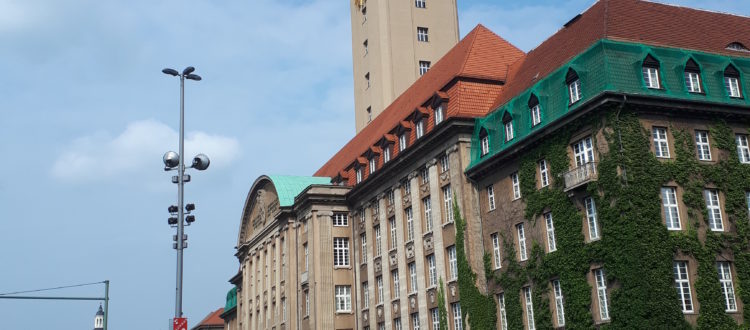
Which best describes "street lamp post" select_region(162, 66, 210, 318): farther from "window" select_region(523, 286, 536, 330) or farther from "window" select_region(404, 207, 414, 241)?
"window" select_region(404, 207, 414, 241)

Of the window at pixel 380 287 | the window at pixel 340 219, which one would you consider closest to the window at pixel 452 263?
the window at pixel 380 287

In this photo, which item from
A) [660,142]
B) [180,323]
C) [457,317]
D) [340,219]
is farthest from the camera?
[340,219]

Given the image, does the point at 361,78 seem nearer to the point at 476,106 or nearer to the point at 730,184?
the point at 476,106

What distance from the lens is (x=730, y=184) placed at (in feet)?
108

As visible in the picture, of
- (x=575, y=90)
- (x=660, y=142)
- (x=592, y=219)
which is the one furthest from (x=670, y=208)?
(x=575, y=90)

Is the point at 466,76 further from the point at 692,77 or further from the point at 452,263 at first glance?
the point at 692,77

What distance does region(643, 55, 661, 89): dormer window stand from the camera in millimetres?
33094

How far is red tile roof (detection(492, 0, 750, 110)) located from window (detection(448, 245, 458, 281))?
25.0ft

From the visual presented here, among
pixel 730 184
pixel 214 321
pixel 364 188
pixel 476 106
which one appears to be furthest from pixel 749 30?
pixel 214 321

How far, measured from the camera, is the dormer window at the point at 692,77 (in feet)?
111

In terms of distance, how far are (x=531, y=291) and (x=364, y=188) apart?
18.1 meters

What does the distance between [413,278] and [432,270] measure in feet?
7.67

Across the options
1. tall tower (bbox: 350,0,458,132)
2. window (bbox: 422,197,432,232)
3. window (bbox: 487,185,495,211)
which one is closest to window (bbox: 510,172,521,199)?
window (bbox: 487,185,495,211)

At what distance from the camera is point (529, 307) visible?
36219mm
